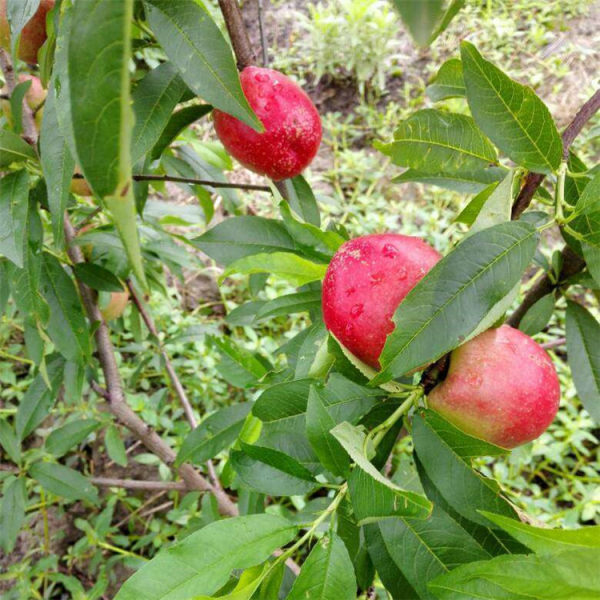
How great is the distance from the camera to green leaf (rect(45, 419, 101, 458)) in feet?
3.82

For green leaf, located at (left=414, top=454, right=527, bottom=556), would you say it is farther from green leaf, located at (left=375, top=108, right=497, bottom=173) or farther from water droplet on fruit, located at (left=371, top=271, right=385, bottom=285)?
green leaf, located at (left=375, top=108, right=497, bottom=173)

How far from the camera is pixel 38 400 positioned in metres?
1.13

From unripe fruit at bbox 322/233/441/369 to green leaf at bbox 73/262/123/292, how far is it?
55 cm

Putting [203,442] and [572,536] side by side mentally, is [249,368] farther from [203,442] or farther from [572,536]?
[572,536]

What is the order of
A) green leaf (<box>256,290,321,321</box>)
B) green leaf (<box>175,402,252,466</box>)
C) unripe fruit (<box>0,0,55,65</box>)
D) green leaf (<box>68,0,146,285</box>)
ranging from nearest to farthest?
green leaf (<box>68,0,146,285</box>)
green leaf (<box>256,290,321,321</box>)
unripe fruit (<box>0,0,55,65</box>)
green leaf (<box>175,402,252,466</box>)

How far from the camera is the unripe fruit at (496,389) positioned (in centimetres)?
52

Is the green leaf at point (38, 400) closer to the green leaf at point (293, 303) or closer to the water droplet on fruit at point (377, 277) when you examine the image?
the green leaf at point (293, 303)

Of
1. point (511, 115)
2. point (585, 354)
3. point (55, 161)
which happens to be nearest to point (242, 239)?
point (55, 161)

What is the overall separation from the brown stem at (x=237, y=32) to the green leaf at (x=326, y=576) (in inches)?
22.6

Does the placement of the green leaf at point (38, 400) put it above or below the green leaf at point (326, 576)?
below

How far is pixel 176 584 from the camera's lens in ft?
1.42

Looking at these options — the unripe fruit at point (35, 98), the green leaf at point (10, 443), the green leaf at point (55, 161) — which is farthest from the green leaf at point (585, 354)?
the green leaf at point (10, 443)

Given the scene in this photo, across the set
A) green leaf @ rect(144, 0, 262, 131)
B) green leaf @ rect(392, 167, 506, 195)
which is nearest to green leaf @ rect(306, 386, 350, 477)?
green leaf @ rect(144, 0, 262, 131)

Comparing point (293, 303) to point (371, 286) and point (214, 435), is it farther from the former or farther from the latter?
point (214, 435)
